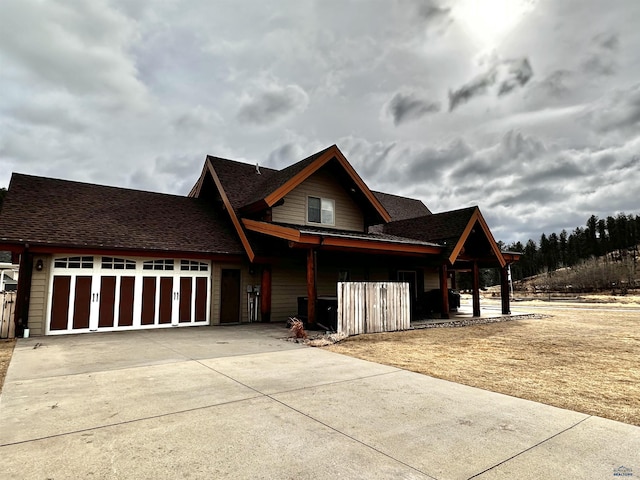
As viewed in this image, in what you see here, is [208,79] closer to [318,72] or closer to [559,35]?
[318,72]

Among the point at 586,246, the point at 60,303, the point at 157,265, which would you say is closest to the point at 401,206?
the point at 157,265

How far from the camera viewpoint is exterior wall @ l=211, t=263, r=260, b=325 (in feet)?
47.3

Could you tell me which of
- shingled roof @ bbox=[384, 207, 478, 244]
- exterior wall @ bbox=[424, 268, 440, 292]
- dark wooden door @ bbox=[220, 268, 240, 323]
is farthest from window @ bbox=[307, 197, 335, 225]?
exterior wall @ bbox=[424, 268, 440, 292]

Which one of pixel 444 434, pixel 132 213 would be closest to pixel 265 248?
pixel 132 213

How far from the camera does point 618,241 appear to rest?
298 ft

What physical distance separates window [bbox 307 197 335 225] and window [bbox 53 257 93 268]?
860 cm

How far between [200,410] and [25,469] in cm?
177

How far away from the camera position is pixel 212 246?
1427cm

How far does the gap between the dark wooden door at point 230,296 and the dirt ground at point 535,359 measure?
609cm

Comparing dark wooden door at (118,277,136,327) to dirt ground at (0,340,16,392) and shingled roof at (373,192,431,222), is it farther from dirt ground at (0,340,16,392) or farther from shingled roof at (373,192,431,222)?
shingled roof at (373,192,431,222)

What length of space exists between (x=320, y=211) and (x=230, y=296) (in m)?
5.56

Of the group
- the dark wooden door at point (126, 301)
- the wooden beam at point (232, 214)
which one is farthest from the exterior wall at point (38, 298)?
the wooden beam at point (232, 214)

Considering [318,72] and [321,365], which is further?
[318,72]

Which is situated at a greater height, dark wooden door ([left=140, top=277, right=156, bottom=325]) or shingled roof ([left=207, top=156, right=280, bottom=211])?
shingled roof ([left=207, top=156, right=280, bottom=211])
